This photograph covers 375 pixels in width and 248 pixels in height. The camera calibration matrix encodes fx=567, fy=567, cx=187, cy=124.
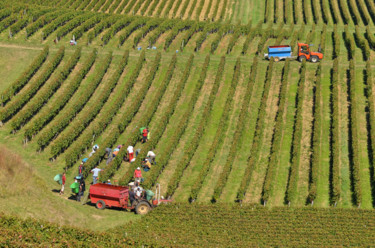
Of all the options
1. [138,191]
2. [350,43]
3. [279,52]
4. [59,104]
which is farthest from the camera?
[350,43]

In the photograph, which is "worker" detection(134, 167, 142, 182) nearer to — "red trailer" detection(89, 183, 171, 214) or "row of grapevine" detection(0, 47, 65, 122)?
"red trailer" detection(89, 183, 171, 214)

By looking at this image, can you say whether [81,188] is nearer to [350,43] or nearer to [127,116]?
[127,116]

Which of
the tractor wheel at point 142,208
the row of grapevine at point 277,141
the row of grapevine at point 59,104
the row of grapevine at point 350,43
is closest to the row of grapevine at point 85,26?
the row of grapevine at point 59,104

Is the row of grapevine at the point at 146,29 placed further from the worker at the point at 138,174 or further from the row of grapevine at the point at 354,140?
the worker at the point at 138,174

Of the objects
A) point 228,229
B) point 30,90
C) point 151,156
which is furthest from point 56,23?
point 228,229

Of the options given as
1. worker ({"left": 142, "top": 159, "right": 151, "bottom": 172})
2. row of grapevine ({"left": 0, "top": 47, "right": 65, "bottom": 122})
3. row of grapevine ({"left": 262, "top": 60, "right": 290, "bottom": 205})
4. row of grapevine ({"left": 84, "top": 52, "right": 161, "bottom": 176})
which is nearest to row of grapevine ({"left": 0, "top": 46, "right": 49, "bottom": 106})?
row of grapevine ({"left": 0, "top": 47, "right": 65, "bottom": 122})
